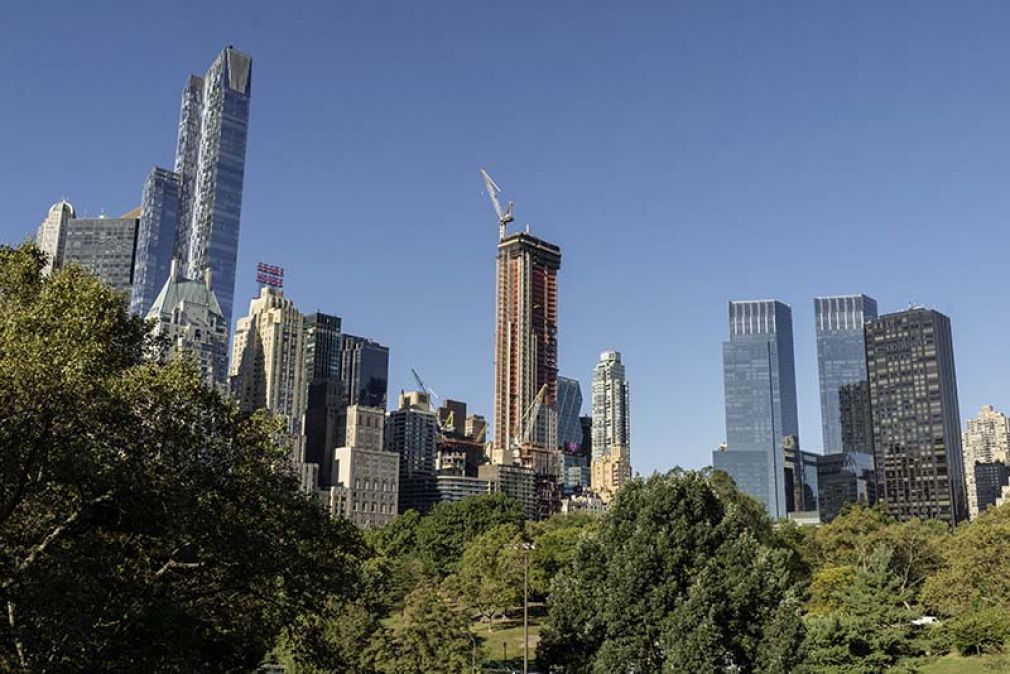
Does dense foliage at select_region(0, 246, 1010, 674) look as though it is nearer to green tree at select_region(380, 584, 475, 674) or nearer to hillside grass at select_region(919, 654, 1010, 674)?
hillside grass at select_region(919, 654, 1010, 674)

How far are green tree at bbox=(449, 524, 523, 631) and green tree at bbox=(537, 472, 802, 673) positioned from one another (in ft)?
161

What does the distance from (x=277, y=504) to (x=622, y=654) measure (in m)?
15.9

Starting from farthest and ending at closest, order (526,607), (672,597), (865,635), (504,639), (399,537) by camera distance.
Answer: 1. (399,537)
2. (504,639)
3. (526,607)
4. (865,635)
5. (672,597)

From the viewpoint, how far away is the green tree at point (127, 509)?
25.0 meters

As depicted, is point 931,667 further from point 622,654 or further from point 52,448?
point 52,448

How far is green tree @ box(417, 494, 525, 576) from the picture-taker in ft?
438

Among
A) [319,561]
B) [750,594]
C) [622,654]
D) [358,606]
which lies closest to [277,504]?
[319,561]

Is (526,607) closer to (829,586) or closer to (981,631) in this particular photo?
(981,631)

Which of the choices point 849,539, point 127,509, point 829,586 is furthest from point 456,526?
point 127,509

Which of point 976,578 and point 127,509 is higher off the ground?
point 127,509

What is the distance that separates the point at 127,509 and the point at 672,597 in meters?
21.9

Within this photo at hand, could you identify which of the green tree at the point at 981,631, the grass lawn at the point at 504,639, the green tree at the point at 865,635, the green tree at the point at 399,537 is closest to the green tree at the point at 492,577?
the grass lawn at the point at 504,639

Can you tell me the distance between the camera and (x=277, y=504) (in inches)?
1277

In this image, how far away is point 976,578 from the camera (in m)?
71.6
